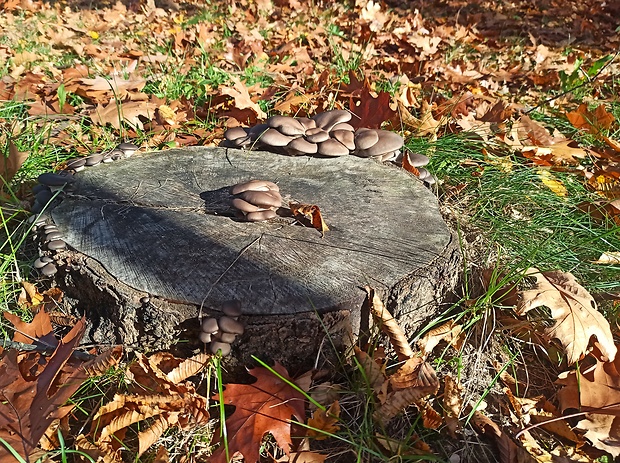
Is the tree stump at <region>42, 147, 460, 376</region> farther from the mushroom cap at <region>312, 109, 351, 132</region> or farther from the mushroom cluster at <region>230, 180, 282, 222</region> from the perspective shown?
the mushroom cap at <region>312, 109, 351, 132</region>

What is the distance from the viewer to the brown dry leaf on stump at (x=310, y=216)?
2264 millimetres

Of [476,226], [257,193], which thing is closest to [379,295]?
[257,193]

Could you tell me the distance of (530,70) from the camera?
5906 mm

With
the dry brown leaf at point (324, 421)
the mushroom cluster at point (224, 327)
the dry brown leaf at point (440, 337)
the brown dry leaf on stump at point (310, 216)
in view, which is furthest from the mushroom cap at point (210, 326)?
the dry brown leaf at point (440, 337)

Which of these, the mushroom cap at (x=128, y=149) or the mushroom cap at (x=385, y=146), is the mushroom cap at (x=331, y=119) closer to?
the mushroom cap at (x=385, y=146)

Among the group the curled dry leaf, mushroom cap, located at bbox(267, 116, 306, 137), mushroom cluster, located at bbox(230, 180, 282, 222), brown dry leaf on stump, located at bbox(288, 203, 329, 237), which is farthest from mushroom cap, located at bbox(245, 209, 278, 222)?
the curled dry leaf

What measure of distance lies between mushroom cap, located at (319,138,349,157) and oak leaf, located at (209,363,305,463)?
1.30 metres

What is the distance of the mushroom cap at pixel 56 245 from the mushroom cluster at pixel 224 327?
30.0 inches

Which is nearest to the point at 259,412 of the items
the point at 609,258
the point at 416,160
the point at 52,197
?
the point at 52,197

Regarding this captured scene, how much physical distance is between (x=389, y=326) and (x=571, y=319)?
752mm

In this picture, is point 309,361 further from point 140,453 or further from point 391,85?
point 391,85

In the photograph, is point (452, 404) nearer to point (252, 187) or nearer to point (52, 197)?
point (252, 187)

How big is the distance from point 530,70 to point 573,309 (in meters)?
4.56

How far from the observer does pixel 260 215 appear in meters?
2.30
